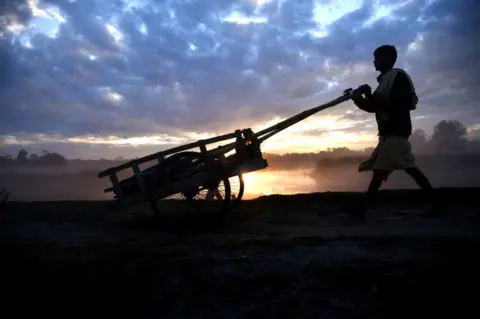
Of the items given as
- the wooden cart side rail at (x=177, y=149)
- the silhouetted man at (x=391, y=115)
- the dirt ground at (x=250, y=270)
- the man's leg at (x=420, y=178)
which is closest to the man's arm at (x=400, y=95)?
the silhouetted man at (x=391, y=115)

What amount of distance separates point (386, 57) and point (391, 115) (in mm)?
991

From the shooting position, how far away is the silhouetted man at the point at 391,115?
4.60m

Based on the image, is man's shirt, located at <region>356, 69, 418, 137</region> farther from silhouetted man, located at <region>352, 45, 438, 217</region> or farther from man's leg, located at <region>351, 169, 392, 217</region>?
man's leg, located at <region>351, 169, 392, 217</region>

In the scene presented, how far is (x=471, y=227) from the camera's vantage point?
3.99m

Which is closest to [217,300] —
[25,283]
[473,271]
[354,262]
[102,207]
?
[354,262]

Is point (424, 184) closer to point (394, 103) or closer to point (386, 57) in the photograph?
point (394, 103)

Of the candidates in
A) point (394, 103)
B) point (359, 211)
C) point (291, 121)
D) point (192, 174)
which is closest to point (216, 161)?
point (192, 174)

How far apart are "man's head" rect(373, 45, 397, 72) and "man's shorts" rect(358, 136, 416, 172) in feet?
3.97

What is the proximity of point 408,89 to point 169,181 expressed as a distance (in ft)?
14.1

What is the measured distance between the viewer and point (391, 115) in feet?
15.4

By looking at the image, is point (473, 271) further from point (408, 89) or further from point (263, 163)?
point (263, 163)

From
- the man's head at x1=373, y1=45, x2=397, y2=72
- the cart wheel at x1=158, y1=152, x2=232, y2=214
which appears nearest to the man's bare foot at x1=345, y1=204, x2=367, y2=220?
the cart wheel at x1=158, y1=152, x2=232, y2=214

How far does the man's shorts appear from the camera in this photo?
461 cm

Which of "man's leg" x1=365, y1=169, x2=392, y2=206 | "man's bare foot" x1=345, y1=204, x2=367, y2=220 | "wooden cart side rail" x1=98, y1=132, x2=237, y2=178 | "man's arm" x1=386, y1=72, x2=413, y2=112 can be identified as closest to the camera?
"man's arm" x1=386, y1=72, x2=413, y2=112
